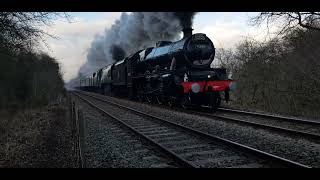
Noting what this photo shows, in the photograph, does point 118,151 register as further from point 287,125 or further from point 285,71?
point 285,71

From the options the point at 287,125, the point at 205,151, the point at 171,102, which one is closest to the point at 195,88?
the point at 171,102

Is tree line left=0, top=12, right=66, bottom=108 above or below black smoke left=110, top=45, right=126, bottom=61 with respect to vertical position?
below

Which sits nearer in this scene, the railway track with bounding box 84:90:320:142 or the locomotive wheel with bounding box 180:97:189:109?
the railway track with bounding box 84:90:320:142

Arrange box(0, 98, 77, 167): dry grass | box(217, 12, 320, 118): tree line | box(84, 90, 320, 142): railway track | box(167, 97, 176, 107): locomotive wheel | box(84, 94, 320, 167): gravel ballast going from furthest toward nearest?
box(167, 97, 176, 107): locomotive wheel, box(217, 12, 320, 118): tree line, box(84, 90, 320, 142): railway track, box(0, 98, 77, 167): dry grass, box(84, 94, 320, 167): gravel ballast

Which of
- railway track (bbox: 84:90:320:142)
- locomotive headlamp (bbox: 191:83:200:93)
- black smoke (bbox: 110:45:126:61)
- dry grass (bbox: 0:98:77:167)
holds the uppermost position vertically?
black smoke (bbox: 110:45:126:61)

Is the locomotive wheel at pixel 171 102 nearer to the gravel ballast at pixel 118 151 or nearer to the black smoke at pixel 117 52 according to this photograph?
the gravel ballast at pixel 118 151

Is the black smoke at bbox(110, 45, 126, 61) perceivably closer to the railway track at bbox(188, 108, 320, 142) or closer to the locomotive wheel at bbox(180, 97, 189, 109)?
the locomotive wheel at bbox(180, 97, 189, 109)

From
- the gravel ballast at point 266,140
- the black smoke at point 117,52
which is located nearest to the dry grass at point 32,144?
the gravel ballast at point 266,140

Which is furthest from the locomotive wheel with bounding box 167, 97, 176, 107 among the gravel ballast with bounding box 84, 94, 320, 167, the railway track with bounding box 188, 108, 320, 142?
the gravel ballast with bounding box 84, 94, 320, 167

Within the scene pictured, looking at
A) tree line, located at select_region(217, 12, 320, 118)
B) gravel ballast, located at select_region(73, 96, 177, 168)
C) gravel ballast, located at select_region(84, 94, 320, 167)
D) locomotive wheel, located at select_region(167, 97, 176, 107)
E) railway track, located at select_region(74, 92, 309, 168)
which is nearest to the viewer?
railway track, located at select_region(74, 92, 309, 168)

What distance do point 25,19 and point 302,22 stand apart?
431 inches

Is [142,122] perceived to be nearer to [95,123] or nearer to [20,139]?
[95,123]
